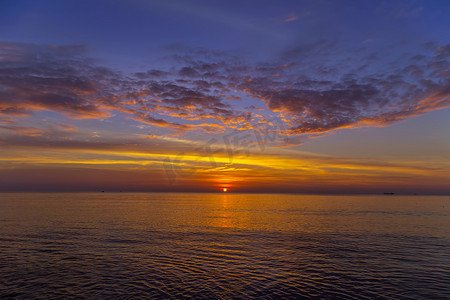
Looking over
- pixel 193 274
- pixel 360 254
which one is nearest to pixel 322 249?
pixel 360 254

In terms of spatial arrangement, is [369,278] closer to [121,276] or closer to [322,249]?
[322,249]

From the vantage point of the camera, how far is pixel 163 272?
28.5 metres

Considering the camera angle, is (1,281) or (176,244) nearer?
(1,281)

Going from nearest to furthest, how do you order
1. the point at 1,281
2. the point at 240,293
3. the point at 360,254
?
the point at 240,293
the point at 1,281
the point at 360,254

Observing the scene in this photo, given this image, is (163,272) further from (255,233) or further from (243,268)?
(255,233)

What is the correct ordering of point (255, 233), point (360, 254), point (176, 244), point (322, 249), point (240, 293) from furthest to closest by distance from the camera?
point (255, 233) < point (176, 244) < point (322, 249) < point (360, 254) < point (240, 293)

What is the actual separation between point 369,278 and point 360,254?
10829mm

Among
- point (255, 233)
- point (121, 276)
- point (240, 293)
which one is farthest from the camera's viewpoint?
point (255, 233)

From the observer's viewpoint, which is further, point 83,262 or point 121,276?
point 83,262

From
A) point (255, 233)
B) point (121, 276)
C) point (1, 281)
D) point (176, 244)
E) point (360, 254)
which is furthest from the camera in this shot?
point (255, 233)

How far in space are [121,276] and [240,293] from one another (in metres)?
12.0

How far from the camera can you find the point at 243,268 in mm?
30109

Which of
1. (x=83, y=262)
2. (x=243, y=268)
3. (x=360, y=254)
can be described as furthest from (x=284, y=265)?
(x=83, y=262)

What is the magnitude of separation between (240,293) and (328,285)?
27.3 ft
